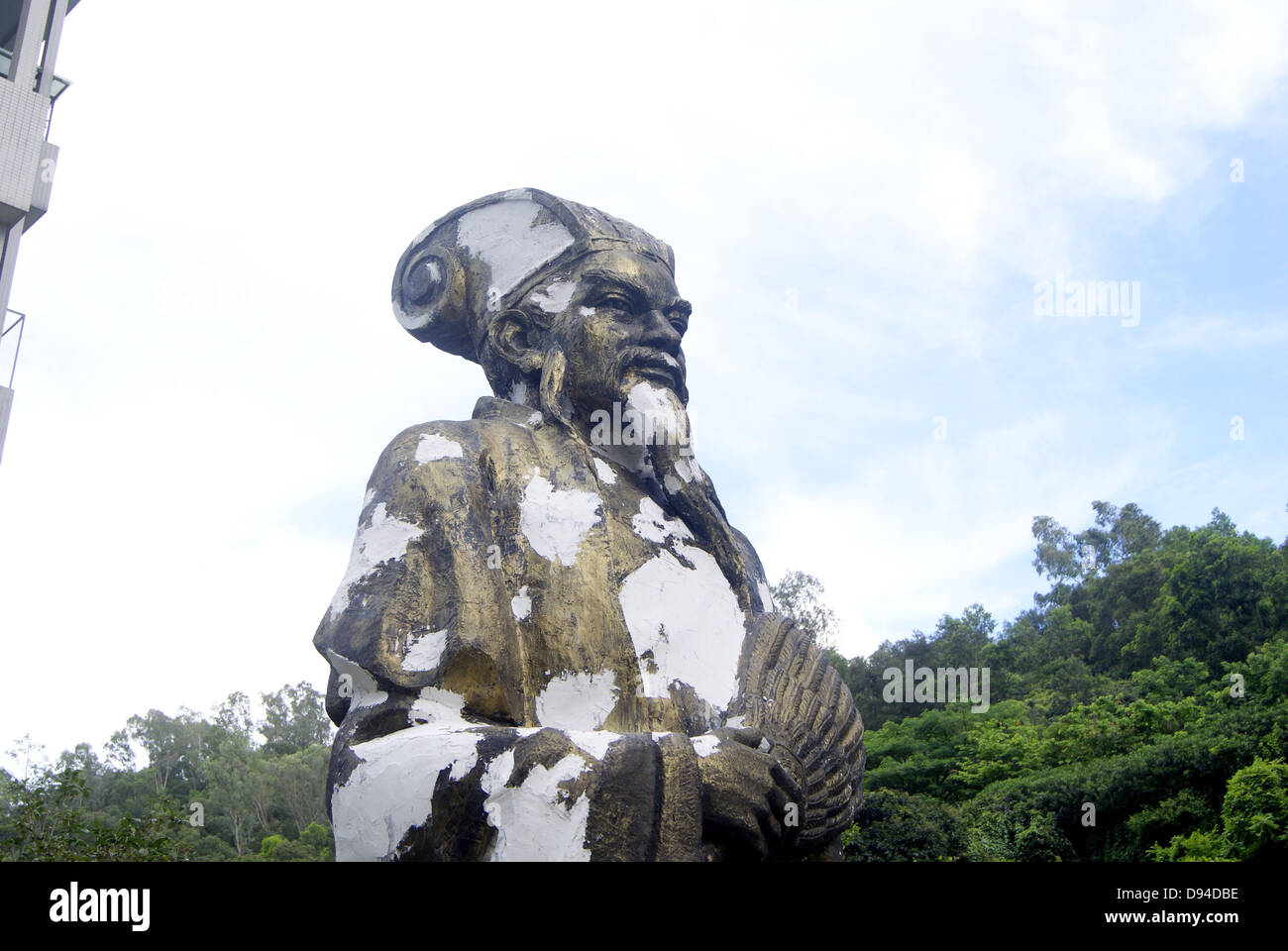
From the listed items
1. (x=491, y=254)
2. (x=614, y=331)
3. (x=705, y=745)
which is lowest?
(x=705, y=745)

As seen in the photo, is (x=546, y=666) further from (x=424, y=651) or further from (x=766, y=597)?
(x=766, y=597)

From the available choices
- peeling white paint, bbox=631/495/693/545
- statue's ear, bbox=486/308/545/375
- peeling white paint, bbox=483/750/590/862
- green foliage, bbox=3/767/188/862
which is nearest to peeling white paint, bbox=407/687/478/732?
peeling white paint, bbox=483/750/590/862

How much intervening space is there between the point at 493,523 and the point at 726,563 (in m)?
0.90

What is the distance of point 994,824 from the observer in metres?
20.0

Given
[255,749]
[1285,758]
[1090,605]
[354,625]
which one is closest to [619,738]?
[354,625]

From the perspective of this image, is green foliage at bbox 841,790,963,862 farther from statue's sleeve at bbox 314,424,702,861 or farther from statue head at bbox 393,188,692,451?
statue's sleeve at bbox 314,424,702,861

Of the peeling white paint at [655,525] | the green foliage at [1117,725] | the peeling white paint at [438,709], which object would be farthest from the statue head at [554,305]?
the green foliage at [1117,725]

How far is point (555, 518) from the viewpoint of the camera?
3.63 meters

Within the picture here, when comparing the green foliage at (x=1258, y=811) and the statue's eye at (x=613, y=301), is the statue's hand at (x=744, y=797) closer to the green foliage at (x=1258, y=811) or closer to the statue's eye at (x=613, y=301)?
the statue's eye at (x=613, y=301)

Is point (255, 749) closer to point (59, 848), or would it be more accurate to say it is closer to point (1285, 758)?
point (59, 848)

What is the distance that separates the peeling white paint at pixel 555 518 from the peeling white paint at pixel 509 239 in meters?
0.80

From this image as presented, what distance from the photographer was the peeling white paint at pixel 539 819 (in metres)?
2.81

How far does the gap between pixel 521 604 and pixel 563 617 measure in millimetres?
129

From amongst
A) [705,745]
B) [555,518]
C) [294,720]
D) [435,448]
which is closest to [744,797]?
[705,745]
